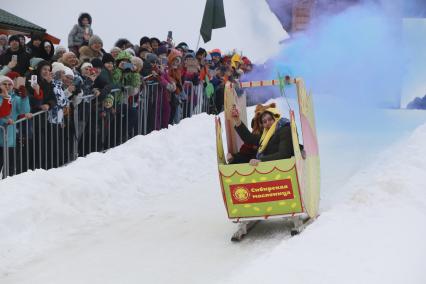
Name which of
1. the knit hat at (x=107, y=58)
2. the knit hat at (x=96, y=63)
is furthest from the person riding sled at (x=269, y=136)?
the knit hat at (x=107, y=58)

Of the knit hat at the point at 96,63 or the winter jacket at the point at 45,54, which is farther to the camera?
the winter jacket at the point at 45,54

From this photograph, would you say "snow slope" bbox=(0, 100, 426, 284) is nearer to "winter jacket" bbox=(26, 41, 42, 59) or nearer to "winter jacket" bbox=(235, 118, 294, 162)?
"winter jacket" bbox=(235, 118, 294, 162)

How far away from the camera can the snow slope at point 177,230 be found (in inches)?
247

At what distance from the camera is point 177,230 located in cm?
863

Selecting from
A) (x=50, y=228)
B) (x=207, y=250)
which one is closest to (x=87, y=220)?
(x=50, y=228)

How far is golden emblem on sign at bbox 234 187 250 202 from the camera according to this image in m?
8.07

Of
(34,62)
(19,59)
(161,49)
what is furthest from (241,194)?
(161,49)

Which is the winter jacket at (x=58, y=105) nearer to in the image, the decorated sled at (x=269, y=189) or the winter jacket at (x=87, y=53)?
the winter jacket at (x=87, y=53)

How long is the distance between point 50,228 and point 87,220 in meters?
0.63

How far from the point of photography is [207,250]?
779 centimetres

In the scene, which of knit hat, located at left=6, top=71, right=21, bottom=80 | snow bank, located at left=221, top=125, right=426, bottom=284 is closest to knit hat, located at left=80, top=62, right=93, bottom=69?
knit hat, located at left=6, top=71, right=21, bottom=80

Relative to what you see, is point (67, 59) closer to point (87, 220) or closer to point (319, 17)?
point (87, 220)

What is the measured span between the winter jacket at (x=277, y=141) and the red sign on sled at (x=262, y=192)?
11.4 inches

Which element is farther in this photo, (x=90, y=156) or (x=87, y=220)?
(x=90, y=156)
